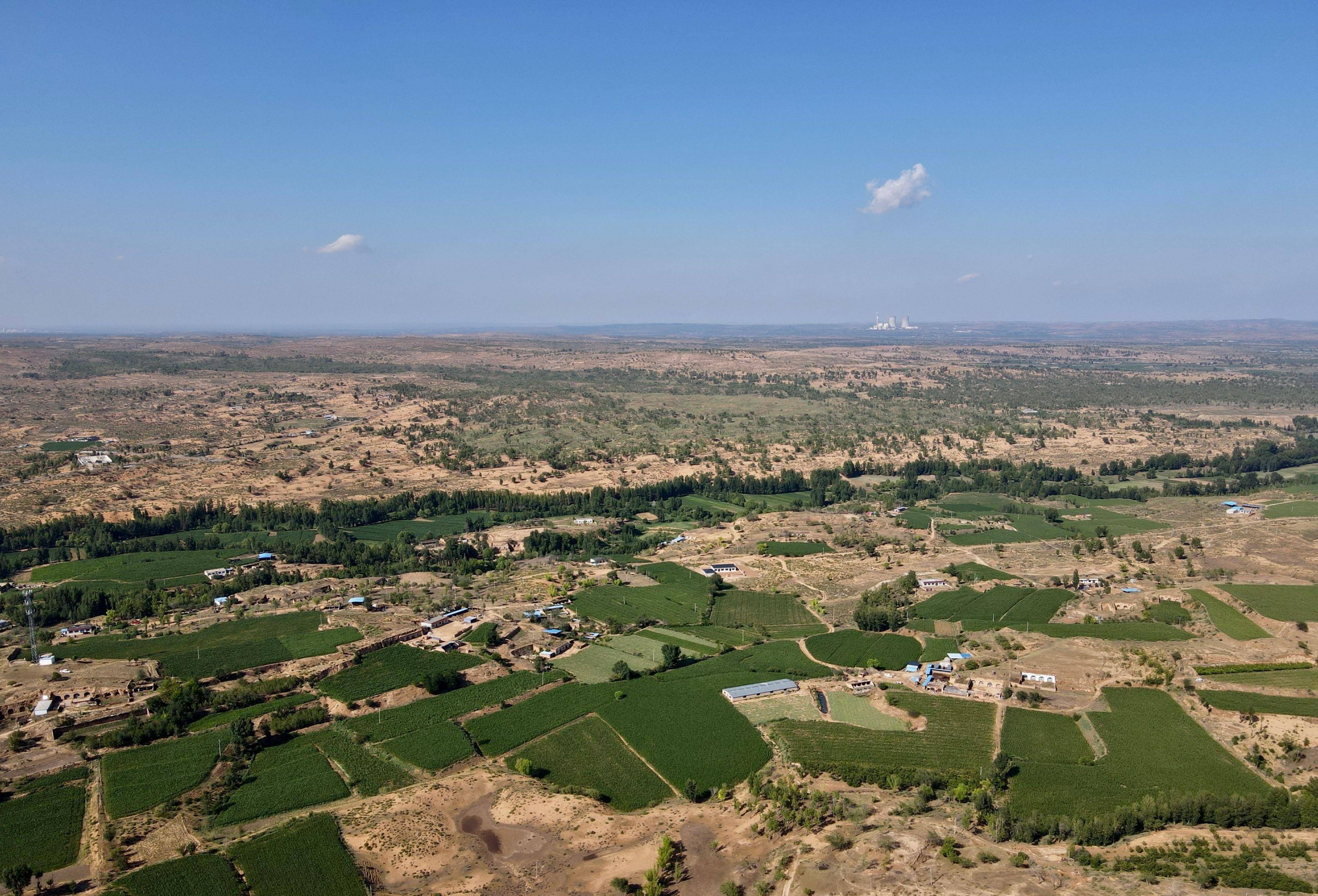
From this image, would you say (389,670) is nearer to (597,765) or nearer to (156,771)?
(156,771)

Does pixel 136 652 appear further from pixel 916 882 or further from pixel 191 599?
pixel 916 882

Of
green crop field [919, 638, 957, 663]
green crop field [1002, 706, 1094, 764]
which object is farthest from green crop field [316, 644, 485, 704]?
green crop field [1002, 706, 1094, 764]

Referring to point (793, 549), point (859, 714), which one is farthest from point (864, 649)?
point (793, 549)

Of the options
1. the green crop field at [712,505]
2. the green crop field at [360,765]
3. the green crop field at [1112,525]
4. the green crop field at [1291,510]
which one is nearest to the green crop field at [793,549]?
the green crop field at [712,505]

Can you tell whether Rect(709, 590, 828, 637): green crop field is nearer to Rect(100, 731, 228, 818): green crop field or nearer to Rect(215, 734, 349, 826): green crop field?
Rect(215, 734, 349, 826): green crop field

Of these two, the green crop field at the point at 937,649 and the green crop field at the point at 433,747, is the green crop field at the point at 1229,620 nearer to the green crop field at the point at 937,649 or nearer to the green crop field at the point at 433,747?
the green crop field at the point at 937,649

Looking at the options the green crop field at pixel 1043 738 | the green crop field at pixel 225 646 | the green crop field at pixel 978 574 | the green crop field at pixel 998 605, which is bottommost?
the green crop field at pixel 1043 738
